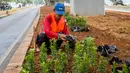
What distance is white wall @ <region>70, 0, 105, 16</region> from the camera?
23938 millimetres

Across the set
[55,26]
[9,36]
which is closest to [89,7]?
[9,36]

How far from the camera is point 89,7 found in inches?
950

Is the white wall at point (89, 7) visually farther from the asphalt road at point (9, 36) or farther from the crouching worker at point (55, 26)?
the crouching worker at point (55, 26)

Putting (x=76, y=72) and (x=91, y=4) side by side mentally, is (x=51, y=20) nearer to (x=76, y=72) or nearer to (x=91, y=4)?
(x=76, y=72)

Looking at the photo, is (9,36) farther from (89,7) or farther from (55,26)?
(89,7)

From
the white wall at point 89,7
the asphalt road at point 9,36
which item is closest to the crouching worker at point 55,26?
the asphalt road at point 9,36

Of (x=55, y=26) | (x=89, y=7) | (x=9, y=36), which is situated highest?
(x=55, y=26)

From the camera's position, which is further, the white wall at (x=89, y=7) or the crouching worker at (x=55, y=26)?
the white wall at (x=89, y=7)

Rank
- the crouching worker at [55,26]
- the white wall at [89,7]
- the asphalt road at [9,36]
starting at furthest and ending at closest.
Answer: the white wall at [89,7] < the asphalt road at [9,36] < the crouching worker at [55,26]

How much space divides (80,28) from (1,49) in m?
3.23

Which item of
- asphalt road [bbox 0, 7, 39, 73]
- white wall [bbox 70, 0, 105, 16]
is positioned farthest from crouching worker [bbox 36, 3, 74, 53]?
white wall [bbox 70, 0, 105, 16]

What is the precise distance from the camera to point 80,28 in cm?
1224

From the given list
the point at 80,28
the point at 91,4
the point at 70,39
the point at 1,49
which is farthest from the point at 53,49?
the point at 91,4

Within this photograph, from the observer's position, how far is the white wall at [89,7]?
23938 mm
